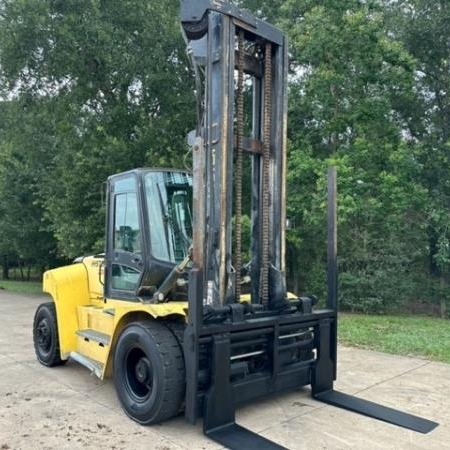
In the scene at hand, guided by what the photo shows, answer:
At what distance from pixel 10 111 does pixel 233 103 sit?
10225mm

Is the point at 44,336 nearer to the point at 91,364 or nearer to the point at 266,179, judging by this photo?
the point at 91,364

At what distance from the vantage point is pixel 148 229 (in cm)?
446

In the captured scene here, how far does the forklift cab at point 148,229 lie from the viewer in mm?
4457

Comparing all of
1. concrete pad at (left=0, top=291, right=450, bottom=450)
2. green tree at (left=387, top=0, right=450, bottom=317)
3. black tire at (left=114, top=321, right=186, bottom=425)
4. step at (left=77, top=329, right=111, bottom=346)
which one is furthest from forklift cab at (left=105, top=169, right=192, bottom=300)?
green tree at (left=387, top=0, right=450, bottom=317)

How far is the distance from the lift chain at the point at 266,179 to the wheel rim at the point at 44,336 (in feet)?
9.76

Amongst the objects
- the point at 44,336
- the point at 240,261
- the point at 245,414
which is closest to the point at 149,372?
the point at 245,414

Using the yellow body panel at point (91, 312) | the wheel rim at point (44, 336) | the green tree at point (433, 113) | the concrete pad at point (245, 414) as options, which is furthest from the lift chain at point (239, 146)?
the green tree at point (433, 113)

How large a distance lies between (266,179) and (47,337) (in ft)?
11.4

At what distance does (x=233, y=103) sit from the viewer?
4105 mm

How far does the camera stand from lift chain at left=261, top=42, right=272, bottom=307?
4.43 metres

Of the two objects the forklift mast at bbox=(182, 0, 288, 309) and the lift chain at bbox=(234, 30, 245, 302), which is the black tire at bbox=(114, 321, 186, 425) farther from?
the lift chain at bbox=(234, 30, 245, 302)

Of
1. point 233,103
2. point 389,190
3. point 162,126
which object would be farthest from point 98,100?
point 233,103

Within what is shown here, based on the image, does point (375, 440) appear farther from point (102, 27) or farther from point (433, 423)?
point (102, 27)

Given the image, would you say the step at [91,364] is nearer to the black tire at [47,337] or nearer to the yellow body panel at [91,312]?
the yellow body panel at [91,312]
